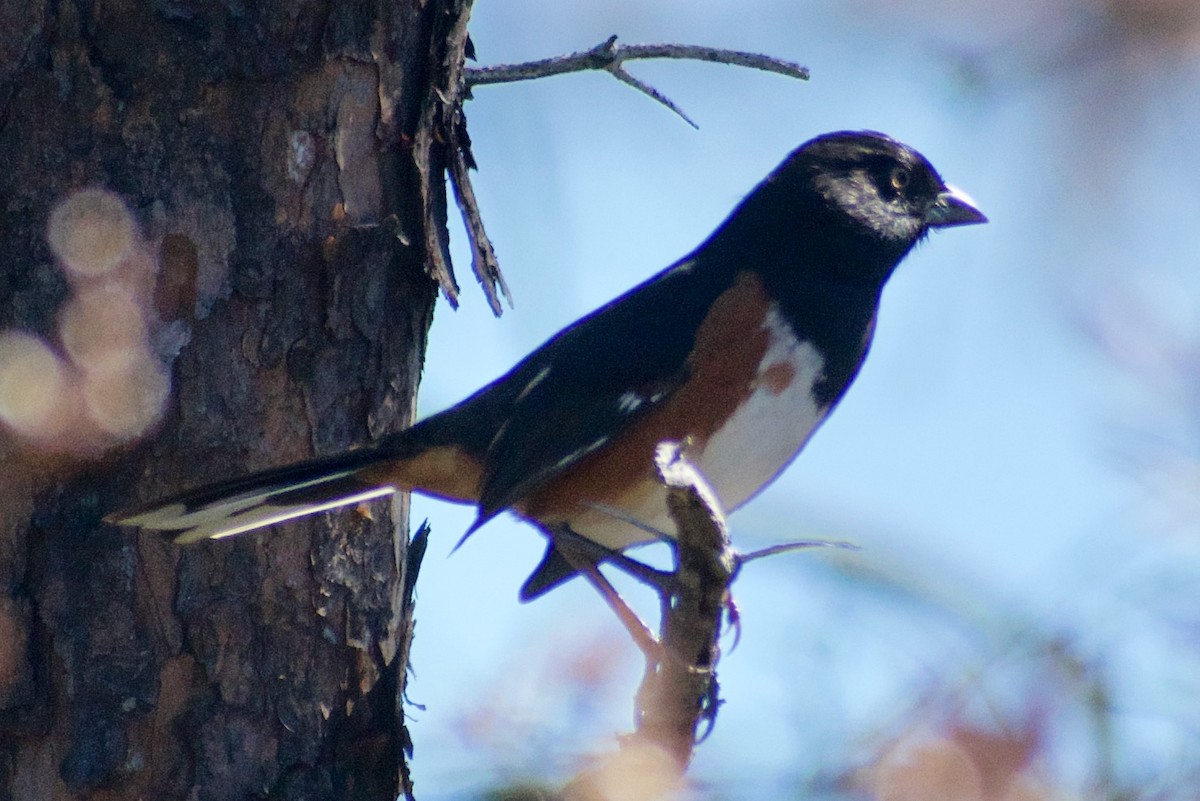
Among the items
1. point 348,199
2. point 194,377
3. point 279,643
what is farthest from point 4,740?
point 348,199

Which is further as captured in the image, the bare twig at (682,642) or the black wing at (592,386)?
the black wing at (592,386)

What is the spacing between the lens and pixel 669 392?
3.20 m

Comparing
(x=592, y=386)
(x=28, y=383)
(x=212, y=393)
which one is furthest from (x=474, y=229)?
(x=28, y=383)

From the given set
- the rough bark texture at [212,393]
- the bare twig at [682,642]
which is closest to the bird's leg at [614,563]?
the bare twig at [682,642]

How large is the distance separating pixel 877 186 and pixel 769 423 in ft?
2.96

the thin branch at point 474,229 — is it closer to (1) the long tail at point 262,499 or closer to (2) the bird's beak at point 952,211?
(1) the long tail at point 262,499

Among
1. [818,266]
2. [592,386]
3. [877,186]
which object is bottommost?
[592,386]

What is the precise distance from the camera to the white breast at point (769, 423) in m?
3.17

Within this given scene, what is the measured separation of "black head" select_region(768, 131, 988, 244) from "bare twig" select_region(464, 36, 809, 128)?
543mm

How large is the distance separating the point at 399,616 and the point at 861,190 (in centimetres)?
165

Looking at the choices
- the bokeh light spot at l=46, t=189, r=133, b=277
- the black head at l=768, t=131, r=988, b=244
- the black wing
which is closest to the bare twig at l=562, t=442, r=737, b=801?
the black wing

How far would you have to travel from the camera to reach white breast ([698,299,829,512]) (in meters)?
3.17

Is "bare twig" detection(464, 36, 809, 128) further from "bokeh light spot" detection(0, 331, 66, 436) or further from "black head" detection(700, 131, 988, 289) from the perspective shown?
"bokeh light spot" detection(0, 331, 66, 436)

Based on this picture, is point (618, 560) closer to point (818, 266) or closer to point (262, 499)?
point (262, 499)
